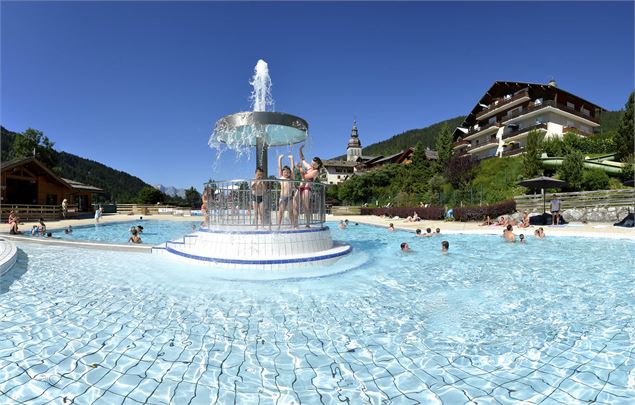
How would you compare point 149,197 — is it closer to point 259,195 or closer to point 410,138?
point 259,195

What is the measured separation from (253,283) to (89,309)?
2.91 meters

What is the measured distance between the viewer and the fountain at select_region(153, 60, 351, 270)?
8531 mm

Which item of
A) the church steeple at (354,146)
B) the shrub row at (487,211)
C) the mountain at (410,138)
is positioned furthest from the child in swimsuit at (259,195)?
the mountain at (410,138)

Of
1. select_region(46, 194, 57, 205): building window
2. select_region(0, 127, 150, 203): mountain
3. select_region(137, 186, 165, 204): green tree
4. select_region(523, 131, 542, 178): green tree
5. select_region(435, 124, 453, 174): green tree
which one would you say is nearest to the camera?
select_region(523, 131, 542, 178): green tree

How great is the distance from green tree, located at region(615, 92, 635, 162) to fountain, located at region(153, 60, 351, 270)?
3404cm

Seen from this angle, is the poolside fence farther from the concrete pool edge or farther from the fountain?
the fountain

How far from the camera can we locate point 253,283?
6906mm

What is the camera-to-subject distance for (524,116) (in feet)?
145

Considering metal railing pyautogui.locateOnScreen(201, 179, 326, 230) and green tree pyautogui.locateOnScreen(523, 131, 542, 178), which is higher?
green tree pyautogui.locateOnScreen(523, 131, 542, 178)

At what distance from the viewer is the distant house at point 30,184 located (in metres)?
26.7

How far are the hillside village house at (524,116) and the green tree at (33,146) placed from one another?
63015 millimetres

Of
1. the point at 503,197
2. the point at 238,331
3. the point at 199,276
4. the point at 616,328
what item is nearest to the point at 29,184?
the point at 199,276

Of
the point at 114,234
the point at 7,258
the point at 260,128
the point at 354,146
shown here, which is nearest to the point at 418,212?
the point at 260,128

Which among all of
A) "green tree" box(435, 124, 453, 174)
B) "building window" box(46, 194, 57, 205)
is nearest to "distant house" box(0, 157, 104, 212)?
"building window" box(46, 194, 57, 205)
